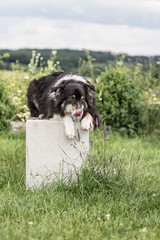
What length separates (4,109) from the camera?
686cm

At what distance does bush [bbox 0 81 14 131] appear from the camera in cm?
687

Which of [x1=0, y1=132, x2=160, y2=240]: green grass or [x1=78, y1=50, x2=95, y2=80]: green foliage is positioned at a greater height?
[x1=78, y1=50, x2=95, y2=80]: green foliage

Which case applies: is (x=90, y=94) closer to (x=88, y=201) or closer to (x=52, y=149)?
(x=52, y=149)

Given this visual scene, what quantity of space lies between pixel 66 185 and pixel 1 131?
324 centimetres

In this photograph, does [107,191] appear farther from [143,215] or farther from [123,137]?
[123,137]

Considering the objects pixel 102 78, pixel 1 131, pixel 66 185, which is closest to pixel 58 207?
pixel 66 185

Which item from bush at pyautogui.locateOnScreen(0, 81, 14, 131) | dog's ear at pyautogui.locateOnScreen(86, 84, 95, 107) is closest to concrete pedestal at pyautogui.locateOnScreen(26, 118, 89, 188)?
dog's ear at pyautogui.locateOnScreen(86, 84, 95, 107)

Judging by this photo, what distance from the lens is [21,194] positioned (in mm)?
3957

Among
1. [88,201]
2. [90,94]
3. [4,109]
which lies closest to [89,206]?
[88,201]

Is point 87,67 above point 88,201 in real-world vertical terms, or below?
above

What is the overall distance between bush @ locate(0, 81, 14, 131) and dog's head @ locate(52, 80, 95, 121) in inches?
112

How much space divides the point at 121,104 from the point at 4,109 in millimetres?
2362

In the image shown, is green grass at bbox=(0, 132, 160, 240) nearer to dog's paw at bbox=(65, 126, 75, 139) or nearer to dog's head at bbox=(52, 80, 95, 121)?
dog's paw at bbox=(65, 126, 75, 139)

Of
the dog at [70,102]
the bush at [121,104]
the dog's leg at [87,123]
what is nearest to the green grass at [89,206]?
the dog's leg at [87,123]
